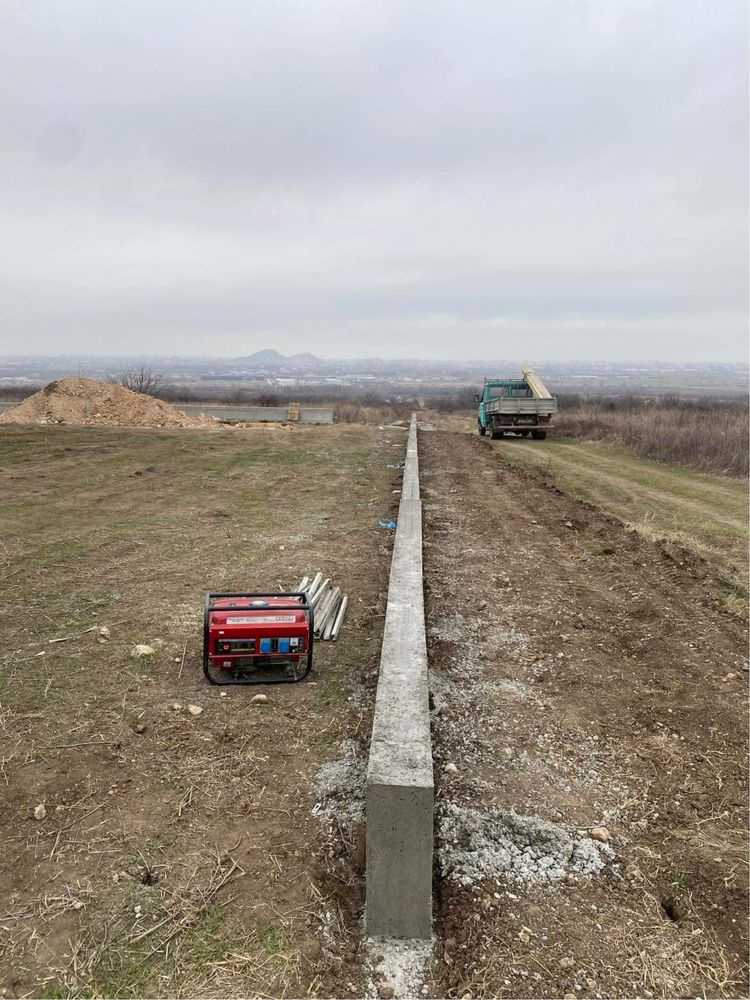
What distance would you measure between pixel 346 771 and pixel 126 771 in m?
1.09

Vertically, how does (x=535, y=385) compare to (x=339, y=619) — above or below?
above

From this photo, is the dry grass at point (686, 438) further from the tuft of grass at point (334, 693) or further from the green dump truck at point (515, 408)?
the tuft of grass at point (334, 693)

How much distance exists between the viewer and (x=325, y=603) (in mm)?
5016

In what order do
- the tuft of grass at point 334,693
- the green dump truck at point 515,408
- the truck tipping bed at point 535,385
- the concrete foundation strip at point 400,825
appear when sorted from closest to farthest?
the concrete foundation strip at point 400,825, the tuft of grass at point 334,693, the green dump truck at point 515,408, the truck tipping bed at point 535,385

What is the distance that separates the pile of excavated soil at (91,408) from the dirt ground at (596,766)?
76.8 ft

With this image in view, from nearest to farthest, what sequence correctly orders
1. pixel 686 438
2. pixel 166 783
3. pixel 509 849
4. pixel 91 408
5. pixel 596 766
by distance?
1. pixel 509 849
2. pixel 166 783
3. pixel 596 766
4. pixel 686 438
5. pixel 91 408

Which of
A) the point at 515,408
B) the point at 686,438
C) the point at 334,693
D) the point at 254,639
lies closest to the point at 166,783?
the point at 254,639

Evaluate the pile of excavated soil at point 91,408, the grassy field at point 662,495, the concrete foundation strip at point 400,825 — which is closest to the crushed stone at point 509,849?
the concrete foundation strip at point 400,825

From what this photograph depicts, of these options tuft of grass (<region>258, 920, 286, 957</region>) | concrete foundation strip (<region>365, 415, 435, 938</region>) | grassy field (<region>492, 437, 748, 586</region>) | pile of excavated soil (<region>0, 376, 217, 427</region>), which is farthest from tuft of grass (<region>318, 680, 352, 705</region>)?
pile of excavated soil (<region>0, 376, 217, 427</region>)

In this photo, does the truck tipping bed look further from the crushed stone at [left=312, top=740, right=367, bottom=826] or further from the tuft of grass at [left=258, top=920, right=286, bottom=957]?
the tuft of grass at [left=258, top=920, right=286, bottom=957]

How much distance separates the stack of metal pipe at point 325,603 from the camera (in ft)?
15.3

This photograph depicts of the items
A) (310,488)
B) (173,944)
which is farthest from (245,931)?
(310,488)

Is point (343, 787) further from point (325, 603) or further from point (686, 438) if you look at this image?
point (686, 438)

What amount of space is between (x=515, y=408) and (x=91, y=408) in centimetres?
1821
